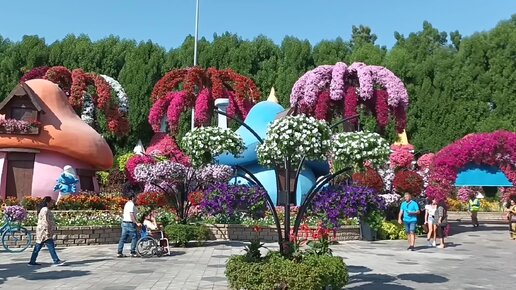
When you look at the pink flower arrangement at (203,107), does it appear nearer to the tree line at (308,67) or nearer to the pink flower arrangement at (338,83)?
the tree line at (308,67)

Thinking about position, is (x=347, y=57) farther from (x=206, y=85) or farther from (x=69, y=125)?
(x=69, y=125)

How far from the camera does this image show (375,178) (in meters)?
20.0

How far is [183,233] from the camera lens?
1573 centimetres

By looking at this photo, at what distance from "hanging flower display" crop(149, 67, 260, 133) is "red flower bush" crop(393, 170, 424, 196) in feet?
42.1

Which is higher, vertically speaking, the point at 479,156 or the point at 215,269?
the point at 479,156

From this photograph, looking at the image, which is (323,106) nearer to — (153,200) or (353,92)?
(353,92)

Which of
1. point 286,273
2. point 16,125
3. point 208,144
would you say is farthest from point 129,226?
point 16,125

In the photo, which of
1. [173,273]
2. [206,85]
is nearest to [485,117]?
[206,85]

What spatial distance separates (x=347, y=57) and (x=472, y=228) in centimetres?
2005

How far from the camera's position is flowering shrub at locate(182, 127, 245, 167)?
30.2ft

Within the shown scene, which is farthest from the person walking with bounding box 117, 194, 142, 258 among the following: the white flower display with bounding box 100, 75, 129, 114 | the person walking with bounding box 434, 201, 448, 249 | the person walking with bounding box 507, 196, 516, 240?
the white flower display with bounding box 100, 75, 129, 114

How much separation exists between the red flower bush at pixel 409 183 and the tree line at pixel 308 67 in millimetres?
18931

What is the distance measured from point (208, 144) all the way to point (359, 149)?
99.2 inches

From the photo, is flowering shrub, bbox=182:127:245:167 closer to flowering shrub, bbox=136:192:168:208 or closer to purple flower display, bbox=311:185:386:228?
purple flower display, bbox=311:185:386:228
